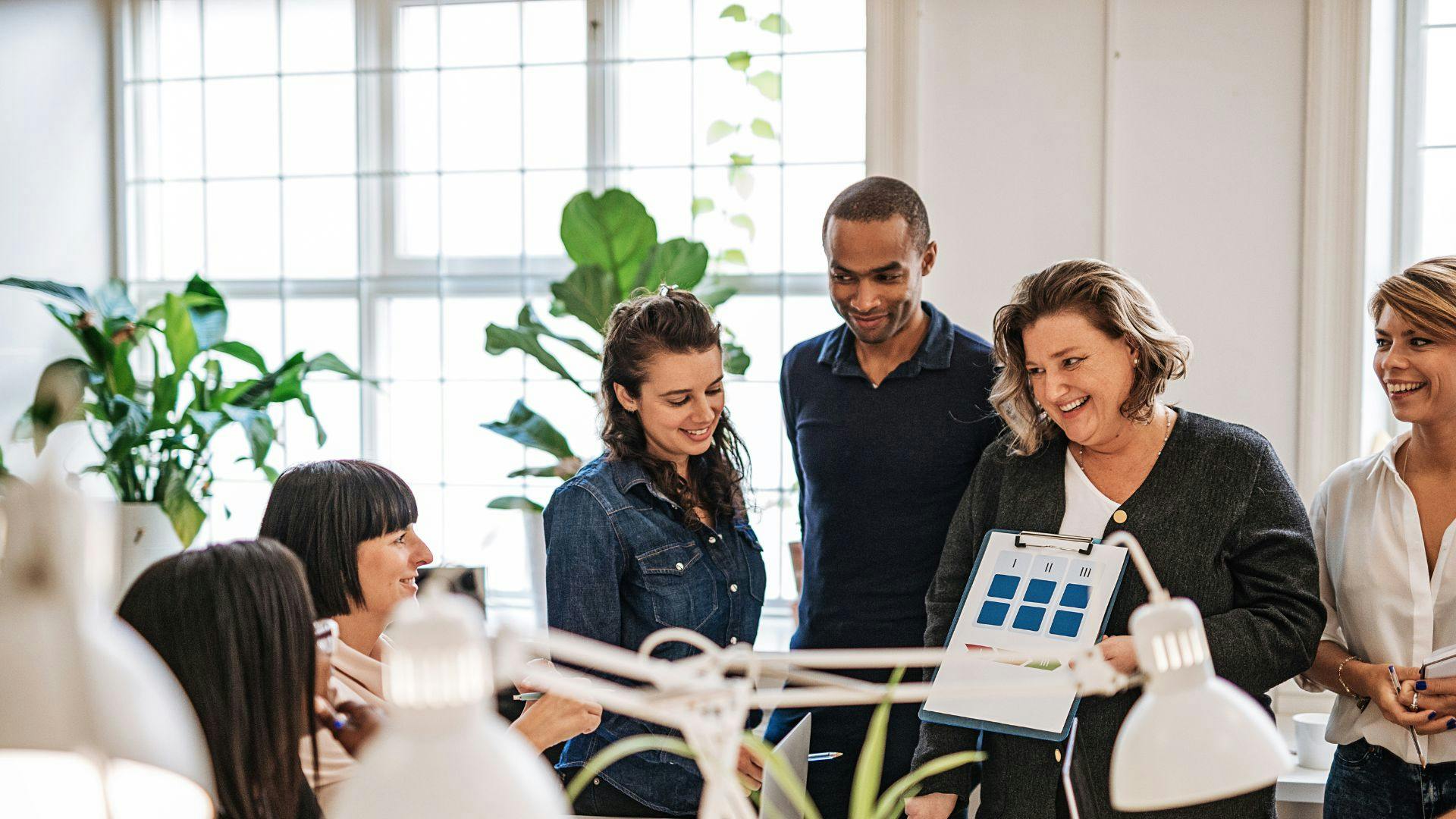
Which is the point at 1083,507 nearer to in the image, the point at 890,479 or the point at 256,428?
the point at 890,479

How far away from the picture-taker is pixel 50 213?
4.10 metres

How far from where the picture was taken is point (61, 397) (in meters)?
3.70

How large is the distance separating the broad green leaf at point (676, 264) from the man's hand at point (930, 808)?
1.81 m

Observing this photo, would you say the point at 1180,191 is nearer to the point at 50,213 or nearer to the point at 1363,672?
Result: the point at 1363,672

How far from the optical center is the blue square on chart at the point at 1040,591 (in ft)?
5.91


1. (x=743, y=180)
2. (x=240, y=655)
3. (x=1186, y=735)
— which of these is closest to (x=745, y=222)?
(x=743, y=180)

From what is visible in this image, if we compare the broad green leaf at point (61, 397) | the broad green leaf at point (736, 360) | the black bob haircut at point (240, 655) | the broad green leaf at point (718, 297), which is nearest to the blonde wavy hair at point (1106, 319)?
the black bob haircut at point (240, 655)

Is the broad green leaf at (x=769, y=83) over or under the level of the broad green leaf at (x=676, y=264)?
over

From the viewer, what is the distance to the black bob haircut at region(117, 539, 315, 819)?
1.20 metres

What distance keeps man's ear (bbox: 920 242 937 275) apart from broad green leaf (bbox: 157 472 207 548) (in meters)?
2.40

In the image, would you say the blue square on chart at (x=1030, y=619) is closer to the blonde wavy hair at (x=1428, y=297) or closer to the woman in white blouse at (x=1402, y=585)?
the woman in white blouse at (x=1402, y=585)

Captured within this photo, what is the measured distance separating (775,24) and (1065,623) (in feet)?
8.39

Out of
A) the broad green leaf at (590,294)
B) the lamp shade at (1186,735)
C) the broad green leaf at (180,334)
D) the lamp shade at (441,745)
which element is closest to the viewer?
the lamp shade at (441,745)

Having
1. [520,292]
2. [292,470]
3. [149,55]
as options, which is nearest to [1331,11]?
[520,292]
